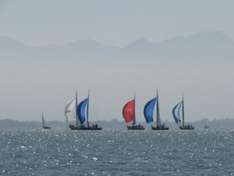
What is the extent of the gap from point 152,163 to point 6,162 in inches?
670

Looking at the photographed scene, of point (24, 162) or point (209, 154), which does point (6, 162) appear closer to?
point (24, 162)

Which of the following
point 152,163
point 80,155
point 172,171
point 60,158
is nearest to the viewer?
point 172,171

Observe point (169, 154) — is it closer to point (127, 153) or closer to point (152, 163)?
point (127, 153)

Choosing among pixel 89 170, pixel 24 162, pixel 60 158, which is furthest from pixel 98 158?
pixel 89 170

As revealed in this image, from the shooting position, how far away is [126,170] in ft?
299

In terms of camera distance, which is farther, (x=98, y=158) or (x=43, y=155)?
(x=43, y=155)

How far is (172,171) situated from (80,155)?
2872cm

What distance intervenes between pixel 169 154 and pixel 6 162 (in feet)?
88.0

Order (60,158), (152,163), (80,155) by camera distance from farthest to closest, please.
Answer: (80,155) < (60,158) < (152,163)

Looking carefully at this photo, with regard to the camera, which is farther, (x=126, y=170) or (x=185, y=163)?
(x=185, y=163)

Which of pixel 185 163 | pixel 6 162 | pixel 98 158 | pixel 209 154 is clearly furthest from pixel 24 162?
pixel 209 154

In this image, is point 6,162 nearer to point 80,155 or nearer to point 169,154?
point 80,155

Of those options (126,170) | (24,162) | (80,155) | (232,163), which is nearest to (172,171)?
(126,170)

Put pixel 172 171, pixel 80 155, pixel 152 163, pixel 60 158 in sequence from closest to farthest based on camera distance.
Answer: pixel 172 171 → pixel 152 163 → pixel 60 158 → pixel 80 155
